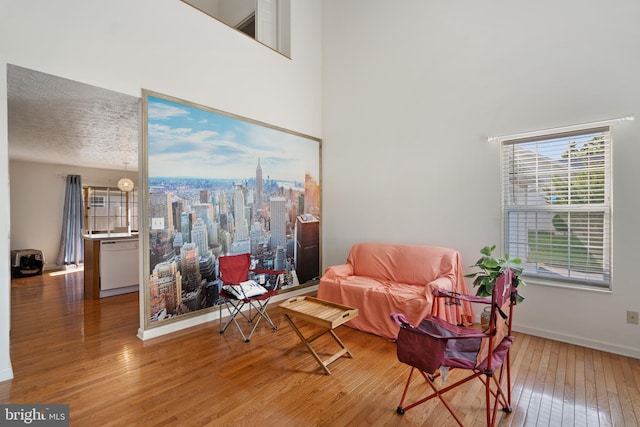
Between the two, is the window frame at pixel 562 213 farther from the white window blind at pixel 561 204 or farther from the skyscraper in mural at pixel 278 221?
the skyscraper in mural at pixel 278 221

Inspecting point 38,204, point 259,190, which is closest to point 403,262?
point 259,190

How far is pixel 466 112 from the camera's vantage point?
3.71 metres

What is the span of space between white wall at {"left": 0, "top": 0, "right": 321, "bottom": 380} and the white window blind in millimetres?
3101

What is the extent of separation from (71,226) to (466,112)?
873 centimetres

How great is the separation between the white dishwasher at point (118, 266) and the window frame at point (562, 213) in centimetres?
539

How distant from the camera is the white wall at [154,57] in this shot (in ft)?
7.98

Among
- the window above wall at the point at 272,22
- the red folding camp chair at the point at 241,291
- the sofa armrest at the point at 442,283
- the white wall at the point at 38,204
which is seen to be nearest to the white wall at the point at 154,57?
the window above wall at the point at 272,22

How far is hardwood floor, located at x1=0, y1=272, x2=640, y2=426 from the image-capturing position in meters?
1.97

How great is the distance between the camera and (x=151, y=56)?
3.17 meters

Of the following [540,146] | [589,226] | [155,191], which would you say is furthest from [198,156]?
[589,226]

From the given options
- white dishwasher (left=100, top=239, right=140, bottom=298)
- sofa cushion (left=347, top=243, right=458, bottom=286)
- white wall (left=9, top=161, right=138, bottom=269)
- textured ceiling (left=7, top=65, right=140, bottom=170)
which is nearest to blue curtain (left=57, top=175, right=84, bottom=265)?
white wall (left=9, top=161, right=138, bottom=269)

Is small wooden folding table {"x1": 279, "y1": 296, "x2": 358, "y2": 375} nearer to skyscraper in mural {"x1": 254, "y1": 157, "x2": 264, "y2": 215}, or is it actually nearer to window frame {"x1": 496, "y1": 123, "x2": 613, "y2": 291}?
skyscraper in mural {"x1": 254, "y1": 157, "x2": 264, "y2": 215}

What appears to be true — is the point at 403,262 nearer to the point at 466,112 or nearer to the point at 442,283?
the point at 442,283

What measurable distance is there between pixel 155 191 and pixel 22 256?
5.46 metres
